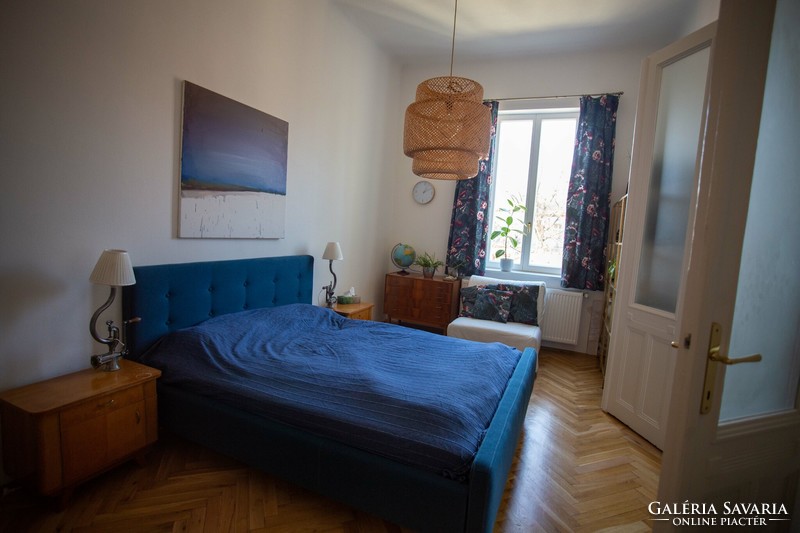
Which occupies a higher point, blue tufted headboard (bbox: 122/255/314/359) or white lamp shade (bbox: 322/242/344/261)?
white lamp shade (bbox: 322/242/344/261)

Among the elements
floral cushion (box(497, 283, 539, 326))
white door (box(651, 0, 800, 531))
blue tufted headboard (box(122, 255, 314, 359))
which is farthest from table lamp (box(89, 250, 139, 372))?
floral cushion (box(497, 283, 539, 326))

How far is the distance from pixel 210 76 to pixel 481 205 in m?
3.00

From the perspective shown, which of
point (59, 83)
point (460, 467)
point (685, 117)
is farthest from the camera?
point (685, 117)

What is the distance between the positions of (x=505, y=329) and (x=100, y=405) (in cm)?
300

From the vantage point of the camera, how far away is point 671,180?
2.31 metres

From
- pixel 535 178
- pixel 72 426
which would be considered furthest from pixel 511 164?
pixel 72 426

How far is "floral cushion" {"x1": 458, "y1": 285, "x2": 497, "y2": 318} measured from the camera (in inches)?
153

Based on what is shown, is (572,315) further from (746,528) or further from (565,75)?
(746,528)

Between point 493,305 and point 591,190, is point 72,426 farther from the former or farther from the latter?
point 591,190

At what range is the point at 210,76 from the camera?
2307mm

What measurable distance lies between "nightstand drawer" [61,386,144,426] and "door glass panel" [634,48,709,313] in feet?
9.88

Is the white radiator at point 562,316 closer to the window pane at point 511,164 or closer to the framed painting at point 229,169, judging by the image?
the window pane at point 511,164

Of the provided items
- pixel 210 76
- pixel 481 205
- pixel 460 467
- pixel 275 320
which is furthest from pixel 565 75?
pixel 460 467

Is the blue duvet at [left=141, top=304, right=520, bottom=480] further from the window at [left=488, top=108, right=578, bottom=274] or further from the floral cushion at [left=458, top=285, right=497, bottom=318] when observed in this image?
the window at [left=488, top=108, right=578, bottom=274]
